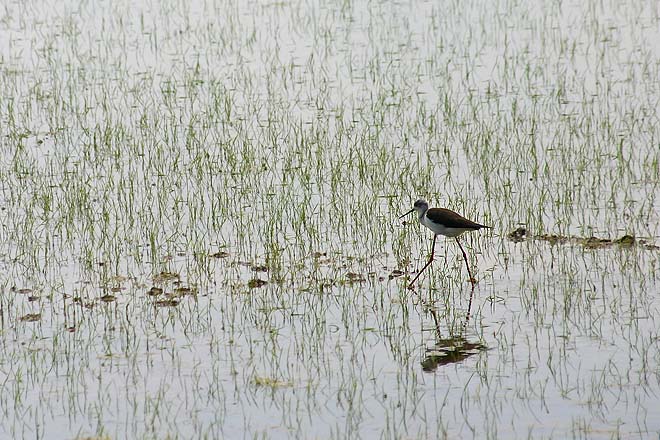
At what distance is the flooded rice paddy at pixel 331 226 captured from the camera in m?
6.42

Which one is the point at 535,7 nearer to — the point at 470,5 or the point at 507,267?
the point at 470,5

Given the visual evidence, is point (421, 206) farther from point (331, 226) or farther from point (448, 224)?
point (331, 226)

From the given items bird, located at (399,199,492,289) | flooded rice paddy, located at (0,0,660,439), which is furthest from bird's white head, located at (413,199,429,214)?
flooded rice paddy, located at (0,0,660,439)

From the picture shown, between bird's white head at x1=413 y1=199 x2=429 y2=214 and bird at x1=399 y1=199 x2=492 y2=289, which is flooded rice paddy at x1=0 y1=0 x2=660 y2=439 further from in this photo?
bird's white head at x1=413 y1=199 x2=429 y2=214

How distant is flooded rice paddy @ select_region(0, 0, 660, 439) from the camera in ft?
21.1

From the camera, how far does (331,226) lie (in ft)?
31.0

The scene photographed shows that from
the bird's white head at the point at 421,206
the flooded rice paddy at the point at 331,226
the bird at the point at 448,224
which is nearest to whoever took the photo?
the flooded rice paddy at the point at 331,226

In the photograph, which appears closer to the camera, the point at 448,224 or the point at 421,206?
the point at 448,224

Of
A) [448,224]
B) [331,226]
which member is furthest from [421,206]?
[331,226]

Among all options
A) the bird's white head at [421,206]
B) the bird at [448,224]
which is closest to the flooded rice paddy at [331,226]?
the bird at [448,224]

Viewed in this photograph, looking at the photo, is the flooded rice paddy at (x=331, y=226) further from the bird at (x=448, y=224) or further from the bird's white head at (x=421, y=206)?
the bird's white head at (x=421, y=206)

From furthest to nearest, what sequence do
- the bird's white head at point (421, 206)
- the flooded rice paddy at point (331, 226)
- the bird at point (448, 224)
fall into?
1. the bird's white head at point (421, 206)
2. the bird at point (448, 224)
3. the flooded rice paddy at point (331, 226)

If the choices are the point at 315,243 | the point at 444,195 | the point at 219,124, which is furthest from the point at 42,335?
the point at 219,124

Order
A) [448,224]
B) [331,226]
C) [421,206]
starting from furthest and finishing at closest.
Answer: [331,226]
[421,206]
[448,224]
